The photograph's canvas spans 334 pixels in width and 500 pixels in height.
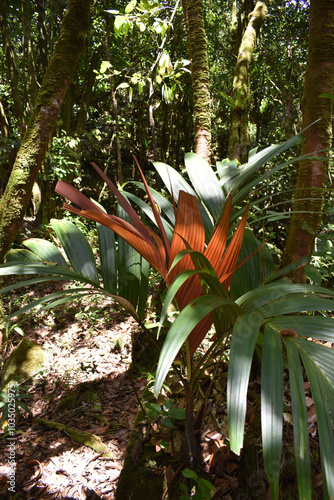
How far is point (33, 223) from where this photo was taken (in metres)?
6.02

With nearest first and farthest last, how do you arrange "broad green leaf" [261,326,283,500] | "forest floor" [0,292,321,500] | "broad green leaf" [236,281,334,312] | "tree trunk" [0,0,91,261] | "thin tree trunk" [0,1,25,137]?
"broad green leaf" [261,326,283,500] → "broad green leaf" [236,281,334,312] → "forest floor" [0,292,321,500] → "tree trunk" [0,0,91,261] → "thin tree trunk" [0,1,25,137]

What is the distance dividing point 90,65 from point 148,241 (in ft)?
21.9

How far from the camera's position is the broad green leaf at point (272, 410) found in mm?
548

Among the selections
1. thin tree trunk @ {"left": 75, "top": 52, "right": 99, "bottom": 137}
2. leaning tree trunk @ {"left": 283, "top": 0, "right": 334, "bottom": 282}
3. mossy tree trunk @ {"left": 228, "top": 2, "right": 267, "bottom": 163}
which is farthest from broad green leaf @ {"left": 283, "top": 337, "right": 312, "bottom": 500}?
thin tree trunk @ {"left": 75, "top": 52, "right": 99, "bottom": 137}

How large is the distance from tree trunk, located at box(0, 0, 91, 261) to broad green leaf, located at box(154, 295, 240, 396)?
75.0 inches

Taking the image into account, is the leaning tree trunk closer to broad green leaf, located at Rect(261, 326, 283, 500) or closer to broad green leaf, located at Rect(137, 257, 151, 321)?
broad green leaf, located at Rect(137, 257, 151, 321)

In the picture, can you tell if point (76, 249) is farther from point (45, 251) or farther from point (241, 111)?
point (241, 111)

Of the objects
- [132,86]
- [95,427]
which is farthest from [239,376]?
[132,86]

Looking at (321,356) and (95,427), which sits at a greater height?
(321,356)

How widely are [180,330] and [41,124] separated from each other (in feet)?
6.92

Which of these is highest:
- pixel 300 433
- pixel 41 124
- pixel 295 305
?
pixel 41 124

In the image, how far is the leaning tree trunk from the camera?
1.61 metres

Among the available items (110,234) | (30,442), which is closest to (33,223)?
(30,442)

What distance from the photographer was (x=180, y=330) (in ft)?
2.22
